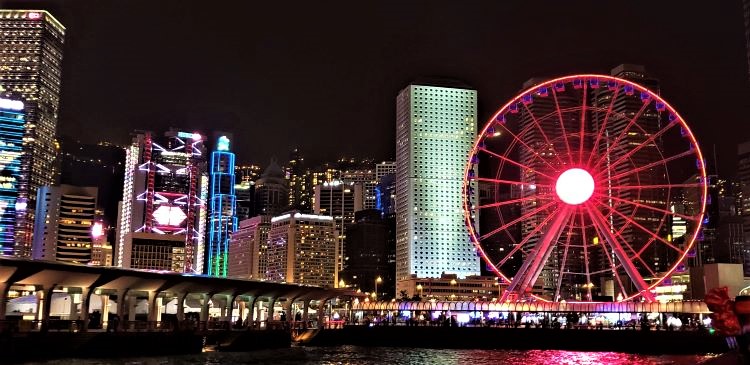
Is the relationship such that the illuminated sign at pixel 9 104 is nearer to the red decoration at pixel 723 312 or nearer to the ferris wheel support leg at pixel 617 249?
the ferris wheel support leg at pixel 617 249

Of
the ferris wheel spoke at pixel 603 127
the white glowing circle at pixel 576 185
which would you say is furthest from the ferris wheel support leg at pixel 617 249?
the ferris wheel spoke at pixel 603 127

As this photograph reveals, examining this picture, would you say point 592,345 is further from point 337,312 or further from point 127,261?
point 127,261

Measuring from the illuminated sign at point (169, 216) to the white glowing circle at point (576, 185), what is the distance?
131 meters

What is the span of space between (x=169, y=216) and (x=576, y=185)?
437 feet

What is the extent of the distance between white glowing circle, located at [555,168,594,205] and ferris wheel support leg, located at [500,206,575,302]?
13.7 feet

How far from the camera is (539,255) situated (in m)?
79.1

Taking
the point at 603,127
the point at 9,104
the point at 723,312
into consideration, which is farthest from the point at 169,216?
the point at 723,312

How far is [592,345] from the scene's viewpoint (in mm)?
75250

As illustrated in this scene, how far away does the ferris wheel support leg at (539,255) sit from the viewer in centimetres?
7375

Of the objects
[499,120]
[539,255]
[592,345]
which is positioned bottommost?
[592,345]

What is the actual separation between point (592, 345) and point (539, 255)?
33.1 feet

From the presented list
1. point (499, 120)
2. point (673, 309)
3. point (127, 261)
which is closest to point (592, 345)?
point (673, 309)

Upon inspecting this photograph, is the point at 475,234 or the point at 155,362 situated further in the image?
the point at 475,234

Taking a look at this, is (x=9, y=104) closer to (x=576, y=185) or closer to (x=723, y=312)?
(x=576, y=185)
